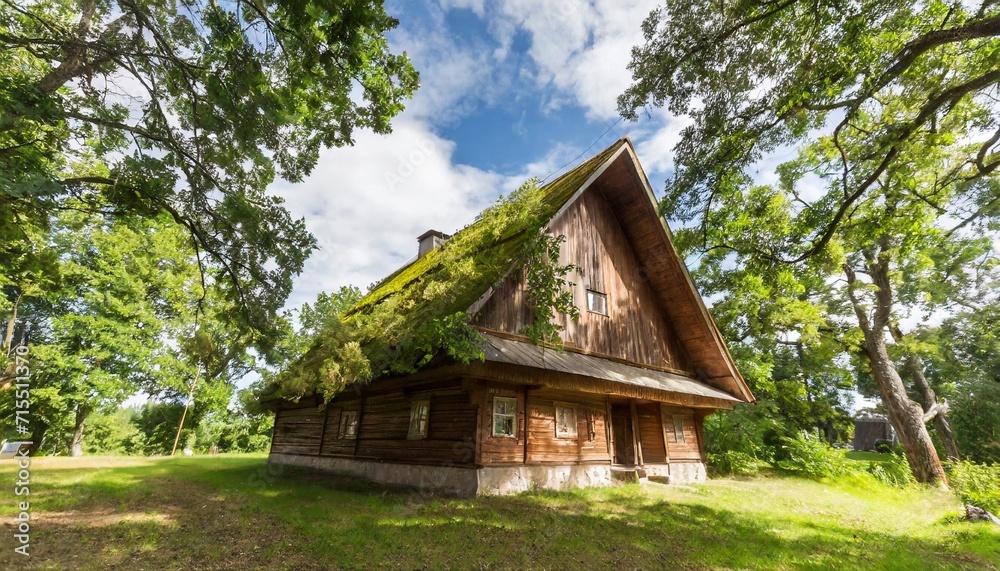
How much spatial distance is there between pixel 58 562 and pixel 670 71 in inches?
476

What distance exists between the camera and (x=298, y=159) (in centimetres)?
835

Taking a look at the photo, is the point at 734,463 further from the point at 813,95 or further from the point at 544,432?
the point at 813,95

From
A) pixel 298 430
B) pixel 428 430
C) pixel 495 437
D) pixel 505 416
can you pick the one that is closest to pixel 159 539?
pixel 428 430

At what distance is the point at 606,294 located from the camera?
13430mm

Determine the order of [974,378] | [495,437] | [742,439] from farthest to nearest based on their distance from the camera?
1. [974,378]
2. [742,439]
3. [495,437]

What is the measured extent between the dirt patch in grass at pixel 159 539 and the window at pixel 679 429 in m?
12.8

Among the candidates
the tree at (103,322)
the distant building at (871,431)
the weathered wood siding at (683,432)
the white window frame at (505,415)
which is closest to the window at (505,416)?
the white window frame at (505,415)

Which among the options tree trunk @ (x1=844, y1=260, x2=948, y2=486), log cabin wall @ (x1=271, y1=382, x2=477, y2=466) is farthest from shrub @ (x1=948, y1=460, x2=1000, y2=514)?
log cabin wall @ (x1=271, y1=382, x2=477, y2=466)

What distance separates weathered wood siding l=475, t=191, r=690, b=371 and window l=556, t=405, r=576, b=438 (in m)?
1.83

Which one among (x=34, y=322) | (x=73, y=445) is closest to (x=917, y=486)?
(x=73, y=445)

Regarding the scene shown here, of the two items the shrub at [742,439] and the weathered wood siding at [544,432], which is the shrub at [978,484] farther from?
the weathered wood siding at [544,432]

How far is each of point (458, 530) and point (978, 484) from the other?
628 inches

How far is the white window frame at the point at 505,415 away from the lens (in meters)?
9.65

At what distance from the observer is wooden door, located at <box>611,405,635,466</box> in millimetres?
13219
